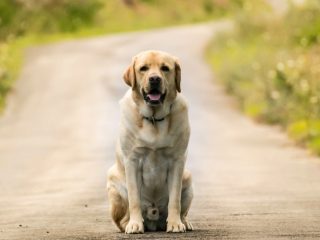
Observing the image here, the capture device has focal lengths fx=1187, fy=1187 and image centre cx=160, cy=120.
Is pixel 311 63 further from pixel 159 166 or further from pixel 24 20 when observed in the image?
pixel 24 20

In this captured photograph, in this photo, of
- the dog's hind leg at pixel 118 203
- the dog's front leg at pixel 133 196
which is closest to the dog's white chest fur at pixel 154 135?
the dog's front leg at pixel 133 196

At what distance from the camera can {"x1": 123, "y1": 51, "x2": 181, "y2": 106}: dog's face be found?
1034 cm

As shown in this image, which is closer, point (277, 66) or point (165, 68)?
point (165, 68)

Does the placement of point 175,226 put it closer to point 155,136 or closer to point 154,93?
point 155,136

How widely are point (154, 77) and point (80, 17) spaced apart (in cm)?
3853

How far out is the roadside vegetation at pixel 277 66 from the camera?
23500 millimetres

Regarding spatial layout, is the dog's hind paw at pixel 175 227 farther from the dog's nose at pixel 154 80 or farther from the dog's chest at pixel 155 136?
the dog's nose at pixel 154 80

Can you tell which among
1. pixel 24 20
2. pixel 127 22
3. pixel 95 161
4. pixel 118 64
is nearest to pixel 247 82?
pixel 118 64

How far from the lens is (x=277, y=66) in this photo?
25.4 m

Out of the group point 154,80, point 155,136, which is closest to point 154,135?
point 155,136

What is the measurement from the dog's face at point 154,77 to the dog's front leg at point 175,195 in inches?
23.0

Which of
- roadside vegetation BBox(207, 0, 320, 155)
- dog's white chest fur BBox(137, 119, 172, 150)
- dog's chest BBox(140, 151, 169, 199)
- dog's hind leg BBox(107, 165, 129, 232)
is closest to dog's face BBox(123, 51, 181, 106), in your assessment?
dog's white chest fur BBox(137, 119, 172, 150)

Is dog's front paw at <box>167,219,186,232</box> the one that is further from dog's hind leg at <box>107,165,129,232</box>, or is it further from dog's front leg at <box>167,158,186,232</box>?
dog's hind leg at <box>107,165,129,232</box>

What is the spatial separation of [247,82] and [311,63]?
731 cm
